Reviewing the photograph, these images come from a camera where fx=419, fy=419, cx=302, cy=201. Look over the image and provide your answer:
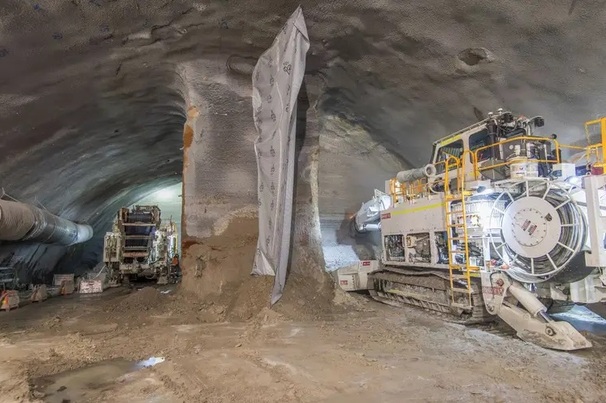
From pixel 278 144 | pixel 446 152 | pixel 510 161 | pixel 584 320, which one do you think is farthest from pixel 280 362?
pixel 446 152

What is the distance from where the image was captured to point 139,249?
576 inches

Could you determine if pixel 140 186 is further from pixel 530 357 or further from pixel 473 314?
pixel 530 357

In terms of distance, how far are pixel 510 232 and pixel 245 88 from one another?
5.76m

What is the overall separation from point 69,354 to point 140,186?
1409 centimetres

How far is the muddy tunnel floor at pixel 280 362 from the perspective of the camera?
3715 millimetres

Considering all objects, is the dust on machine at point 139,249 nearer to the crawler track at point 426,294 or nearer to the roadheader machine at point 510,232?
the crawler track at point 426,294

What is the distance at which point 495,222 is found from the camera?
6664 millimetres

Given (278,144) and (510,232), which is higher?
(278,144)

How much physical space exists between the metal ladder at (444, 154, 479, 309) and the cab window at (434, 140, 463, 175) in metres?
0.91

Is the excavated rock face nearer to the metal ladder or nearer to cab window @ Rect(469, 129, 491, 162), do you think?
cab window @ Rect(469, 129, 491, 162)

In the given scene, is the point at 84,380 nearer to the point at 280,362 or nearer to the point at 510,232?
the point at 280,362

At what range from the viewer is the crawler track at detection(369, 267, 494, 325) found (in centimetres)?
677

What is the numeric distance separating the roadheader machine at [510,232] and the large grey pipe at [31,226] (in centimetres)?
828

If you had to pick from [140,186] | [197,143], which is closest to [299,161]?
[197,143]
